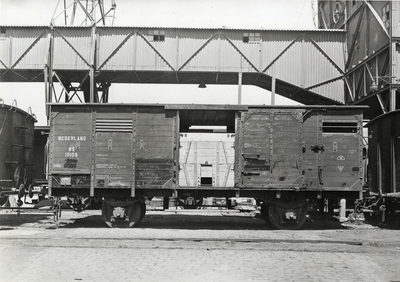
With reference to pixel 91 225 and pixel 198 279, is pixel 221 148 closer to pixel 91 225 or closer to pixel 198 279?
pixel 91 225

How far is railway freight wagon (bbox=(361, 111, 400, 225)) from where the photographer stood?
12.6 meters

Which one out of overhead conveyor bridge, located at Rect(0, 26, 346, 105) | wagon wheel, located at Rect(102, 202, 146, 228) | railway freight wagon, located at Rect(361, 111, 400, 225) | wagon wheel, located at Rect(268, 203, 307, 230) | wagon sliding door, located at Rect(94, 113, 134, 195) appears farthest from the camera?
overhead conveyor bridge, located at Rect(0, 26, 346, 105)

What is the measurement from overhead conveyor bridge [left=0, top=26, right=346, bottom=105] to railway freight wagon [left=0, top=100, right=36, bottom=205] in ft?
27.0

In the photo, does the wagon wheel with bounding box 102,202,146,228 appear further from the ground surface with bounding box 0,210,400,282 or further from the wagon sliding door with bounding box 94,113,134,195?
the wagon sliding door with bounding box 94,113,134,195

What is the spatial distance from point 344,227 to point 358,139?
3.14 metres

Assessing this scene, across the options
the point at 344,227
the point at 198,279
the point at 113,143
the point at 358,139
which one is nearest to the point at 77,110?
the point at 113,143

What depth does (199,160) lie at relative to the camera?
12266 millimetres

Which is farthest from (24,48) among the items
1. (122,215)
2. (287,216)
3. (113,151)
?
(287,216)

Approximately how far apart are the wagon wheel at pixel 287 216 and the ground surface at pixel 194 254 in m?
0.32

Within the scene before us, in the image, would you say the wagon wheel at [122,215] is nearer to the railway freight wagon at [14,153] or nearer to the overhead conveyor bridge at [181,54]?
the railway freight wagon at [14,153]

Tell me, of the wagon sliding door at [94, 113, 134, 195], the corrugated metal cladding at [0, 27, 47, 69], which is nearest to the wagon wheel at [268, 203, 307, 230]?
the wagon sliding door at [94, 113, 134, 195]

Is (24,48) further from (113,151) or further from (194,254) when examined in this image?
(194,254)

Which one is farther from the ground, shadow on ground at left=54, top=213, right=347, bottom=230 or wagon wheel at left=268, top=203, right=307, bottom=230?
wagon wheel at left=268, top=203, right=307, bottom=230

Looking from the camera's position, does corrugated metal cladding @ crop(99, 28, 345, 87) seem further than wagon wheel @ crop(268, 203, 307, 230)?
Yes
